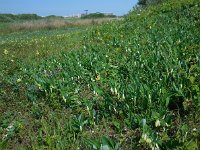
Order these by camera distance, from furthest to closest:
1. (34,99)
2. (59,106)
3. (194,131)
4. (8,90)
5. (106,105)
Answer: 1. (8,90)
2. (34,99)
3. (59,106)
4. (106,105)
5. (194,131)

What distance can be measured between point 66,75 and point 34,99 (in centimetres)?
64

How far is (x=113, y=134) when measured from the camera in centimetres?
354

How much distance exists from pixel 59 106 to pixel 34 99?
0.67 m

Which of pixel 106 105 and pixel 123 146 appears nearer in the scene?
pixel 123 146

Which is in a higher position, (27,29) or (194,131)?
(194,131)

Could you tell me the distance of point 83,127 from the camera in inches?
146

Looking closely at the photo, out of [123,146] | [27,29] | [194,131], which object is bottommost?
[27,29]

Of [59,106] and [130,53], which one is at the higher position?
[130,53]

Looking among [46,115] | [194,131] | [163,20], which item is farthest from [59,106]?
[163,20]

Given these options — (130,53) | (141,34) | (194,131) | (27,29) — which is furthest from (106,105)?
(27,29)

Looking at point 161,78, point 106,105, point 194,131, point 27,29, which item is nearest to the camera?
point 194,131

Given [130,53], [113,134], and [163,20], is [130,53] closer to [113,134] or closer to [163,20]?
[113,134]

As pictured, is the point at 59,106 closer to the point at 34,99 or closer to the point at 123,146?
the point at 34,99

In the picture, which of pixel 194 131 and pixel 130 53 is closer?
pixel 194 131
